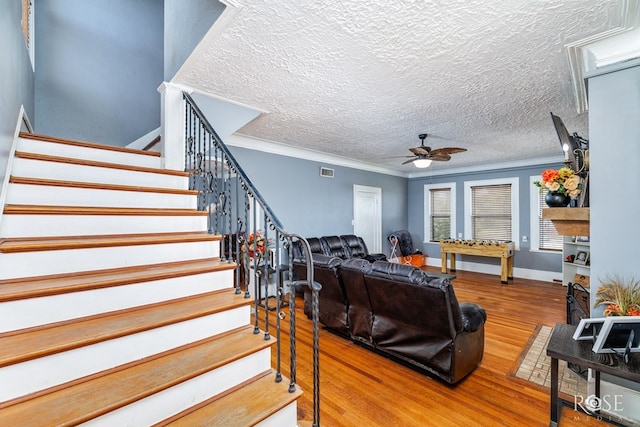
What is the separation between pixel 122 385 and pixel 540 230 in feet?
24.4

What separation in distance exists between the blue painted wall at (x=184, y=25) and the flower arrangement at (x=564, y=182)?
277 cm

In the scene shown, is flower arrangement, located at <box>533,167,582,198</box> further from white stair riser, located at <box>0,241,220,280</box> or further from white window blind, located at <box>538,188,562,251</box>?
white window blind, located at <box>538,188,562,251</box>

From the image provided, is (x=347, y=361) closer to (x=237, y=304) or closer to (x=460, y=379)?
(x=460, y=379)

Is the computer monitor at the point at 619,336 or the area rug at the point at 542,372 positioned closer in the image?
the computer monitor at the point at 619,336

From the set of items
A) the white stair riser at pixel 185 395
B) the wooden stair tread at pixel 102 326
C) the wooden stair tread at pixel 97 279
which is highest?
the wooden stair tread at pixel 97 279

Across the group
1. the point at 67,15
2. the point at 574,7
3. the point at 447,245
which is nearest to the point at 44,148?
the point at 67,15

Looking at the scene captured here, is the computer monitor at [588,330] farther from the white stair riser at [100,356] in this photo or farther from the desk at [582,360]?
the white stair riser at [100,356]

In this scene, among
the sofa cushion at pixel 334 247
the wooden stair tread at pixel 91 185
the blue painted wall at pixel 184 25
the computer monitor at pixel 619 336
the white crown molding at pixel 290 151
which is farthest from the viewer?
the sofa cushion at pixel 334 247

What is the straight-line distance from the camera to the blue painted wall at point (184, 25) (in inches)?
79.1

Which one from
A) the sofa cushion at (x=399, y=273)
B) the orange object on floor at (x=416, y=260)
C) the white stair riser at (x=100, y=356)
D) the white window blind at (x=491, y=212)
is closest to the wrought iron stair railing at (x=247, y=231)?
the white stair riser at (x=100, y=356)

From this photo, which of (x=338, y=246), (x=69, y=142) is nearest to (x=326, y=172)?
(x=338, y=246)

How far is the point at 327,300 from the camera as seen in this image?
330 cm

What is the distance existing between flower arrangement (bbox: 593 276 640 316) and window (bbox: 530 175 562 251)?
4.75 meters

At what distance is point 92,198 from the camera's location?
2.14 m
